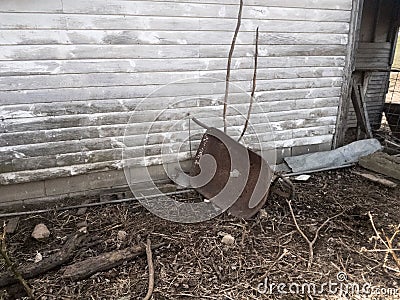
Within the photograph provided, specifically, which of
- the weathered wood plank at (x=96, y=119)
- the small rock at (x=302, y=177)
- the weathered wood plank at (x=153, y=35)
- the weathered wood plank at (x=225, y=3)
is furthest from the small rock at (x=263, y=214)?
the weathered wood plank at (x=225, y=3)

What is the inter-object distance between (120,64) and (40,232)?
175 cm

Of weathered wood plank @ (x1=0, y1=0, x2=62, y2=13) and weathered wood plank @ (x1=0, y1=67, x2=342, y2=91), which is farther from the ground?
weathered wood plank @ (x1=0, y1=0, x2=62, y2=13)

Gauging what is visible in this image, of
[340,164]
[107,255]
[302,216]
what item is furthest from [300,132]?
[107,255]

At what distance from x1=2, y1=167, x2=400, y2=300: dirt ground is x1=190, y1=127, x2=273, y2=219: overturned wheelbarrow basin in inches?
7.3

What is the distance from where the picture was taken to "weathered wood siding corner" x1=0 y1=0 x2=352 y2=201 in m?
3.23

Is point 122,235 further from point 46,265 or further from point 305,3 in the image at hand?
point 305,3

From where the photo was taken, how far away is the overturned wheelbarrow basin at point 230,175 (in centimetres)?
314

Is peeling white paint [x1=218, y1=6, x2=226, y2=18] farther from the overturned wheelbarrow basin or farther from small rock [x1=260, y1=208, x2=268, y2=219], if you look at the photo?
small rock [x1=260, y1=208, x2=268, y2=219]

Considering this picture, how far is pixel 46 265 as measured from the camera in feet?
8.44

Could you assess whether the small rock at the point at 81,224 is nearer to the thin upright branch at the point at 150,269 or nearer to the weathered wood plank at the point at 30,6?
the thin upright branch at the point at 150,269

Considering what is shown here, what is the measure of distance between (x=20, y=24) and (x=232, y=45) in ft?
6.73

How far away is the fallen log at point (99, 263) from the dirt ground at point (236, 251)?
41mm

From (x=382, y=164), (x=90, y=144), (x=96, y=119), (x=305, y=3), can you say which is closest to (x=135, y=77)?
(x=96, y=119)

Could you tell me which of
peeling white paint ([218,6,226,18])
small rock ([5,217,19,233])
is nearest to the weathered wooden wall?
peeling white paint ([218,6,226,18])
